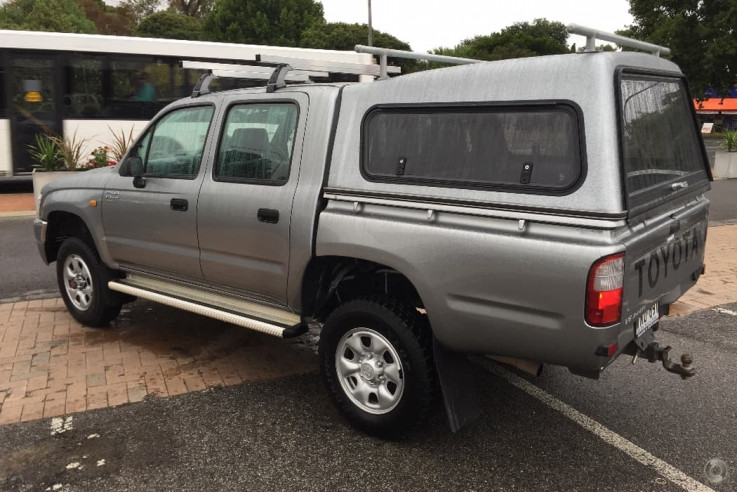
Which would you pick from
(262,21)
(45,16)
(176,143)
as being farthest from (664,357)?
(45,16)

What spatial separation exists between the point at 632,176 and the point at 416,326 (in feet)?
4.27

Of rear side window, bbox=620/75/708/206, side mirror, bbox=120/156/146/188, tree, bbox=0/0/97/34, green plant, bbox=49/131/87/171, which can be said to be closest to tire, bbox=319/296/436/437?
rear side window, bbox=620/75/708/206

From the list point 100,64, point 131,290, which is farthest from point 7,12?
point 131,290

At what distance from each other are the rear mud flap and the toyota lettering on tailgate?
0.98m

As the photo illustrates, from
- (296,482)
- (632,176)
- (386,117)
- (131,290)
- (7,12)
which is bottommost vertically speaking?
(296,482)

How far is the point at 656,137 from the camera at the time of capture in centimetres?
335

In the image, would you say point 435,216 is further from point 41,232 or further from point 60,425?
point 41,232

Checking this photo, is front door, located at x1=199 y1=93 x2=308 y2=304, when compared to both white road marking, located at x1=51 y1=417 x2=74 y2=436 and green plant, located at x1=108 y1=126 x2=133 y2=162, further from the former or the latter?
green plant, located at x1=108 y1=126 x2=133 y2=162

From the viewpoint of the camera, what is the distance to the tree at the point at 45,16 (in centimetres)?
4072

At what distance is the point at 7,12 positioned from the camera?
46844 millimetres

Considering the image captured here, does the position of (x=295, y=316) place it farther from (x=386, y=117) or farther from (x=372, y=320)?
(x=386, y=117)

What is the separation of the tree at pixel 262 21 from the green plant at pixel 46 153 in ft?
110

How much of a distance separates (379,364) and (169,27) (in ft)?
167

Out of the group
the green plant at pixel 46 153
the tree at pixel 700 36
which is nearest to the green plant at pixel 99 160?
the green plant at pixel 46 153
